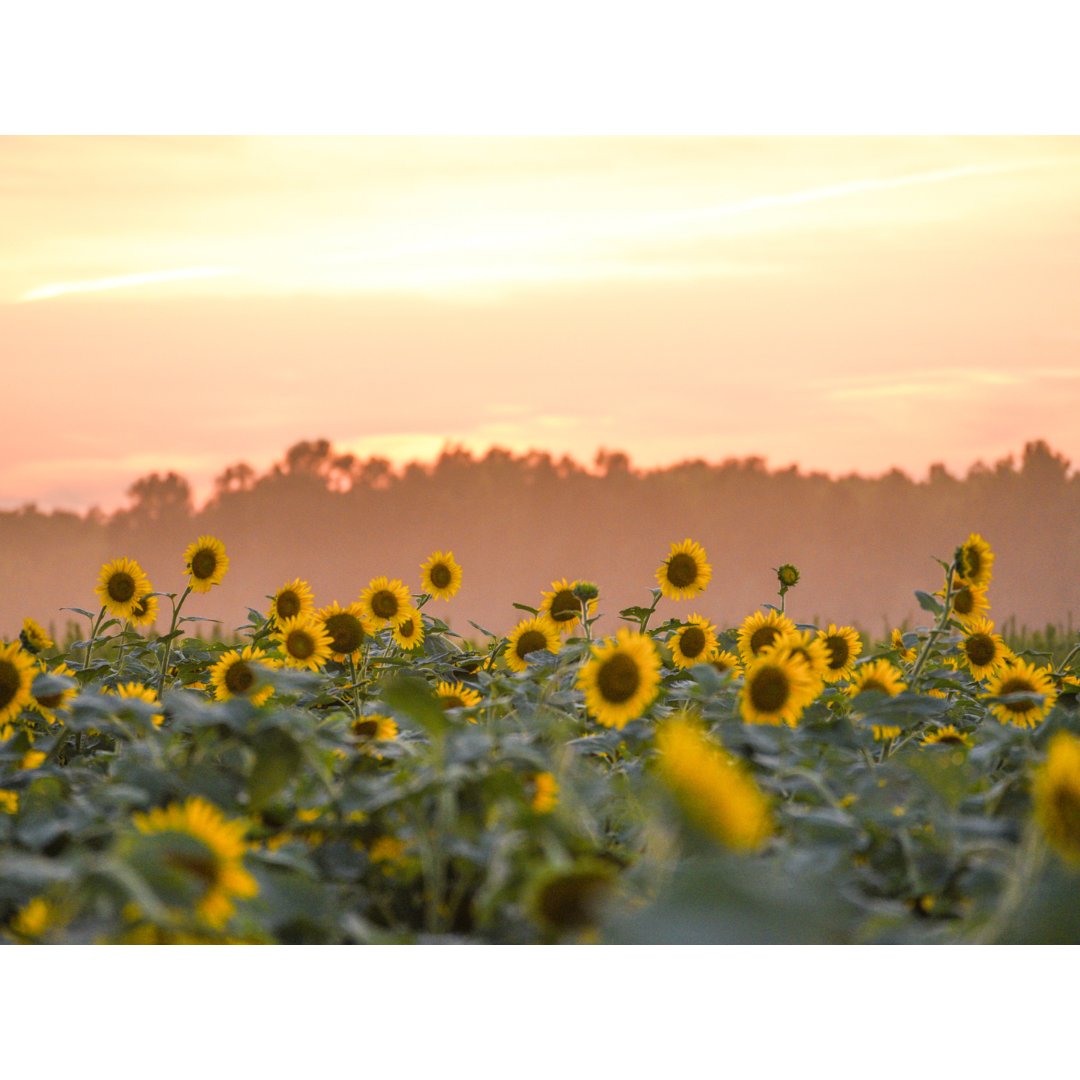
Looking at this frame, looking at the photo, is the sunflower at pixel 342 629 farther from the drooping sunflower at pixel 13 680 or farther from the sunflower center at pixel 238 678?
the drooping sunflower at pixel 13 680

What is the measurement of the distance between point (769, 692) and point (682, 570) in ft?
4.08

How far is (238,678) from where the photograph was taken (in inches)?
94.3

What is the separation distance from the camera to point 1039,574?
3949mm

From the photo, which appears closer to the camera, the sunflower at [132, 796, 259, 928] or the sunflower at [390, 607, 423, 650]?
the sunflower at [132, 796, 259, 928]

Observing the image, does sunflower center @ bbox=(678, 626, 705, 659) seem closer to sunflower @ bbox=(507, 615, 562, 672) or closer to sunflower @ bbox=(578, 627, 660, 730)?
sunflower @ bbox=(507, 615, 562, 672)

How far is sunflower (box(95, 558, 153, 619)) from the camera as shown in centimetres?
317

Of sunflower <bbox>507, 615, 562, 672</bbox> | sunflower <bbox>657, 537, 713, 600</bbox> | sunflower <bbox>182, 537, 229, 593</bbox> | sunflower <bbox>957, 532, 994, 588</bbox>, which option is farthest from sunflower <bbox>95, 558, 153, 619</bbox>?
sunflower <bbox>957, 532, 994, 588</bbox>

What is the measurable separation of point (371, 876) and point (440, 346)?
2394 millimetres

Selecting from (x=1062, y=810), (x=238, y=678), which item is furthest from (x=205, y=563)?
(x=1062, y=810)

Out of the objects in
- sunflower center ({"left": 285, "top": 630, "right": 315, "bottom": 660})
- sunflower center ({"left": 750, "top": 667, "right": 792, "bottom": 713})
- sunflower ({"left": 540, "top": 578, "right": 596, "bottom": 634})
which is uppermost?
sunflower ({"left": 540, "top": 578, "right": 596, "bottom": 634})

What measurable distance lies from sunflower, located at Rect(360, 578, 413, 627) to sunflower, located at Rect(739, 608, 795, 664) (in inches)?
38.0

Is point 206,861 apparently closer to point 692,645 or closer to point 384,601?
point 692,645
